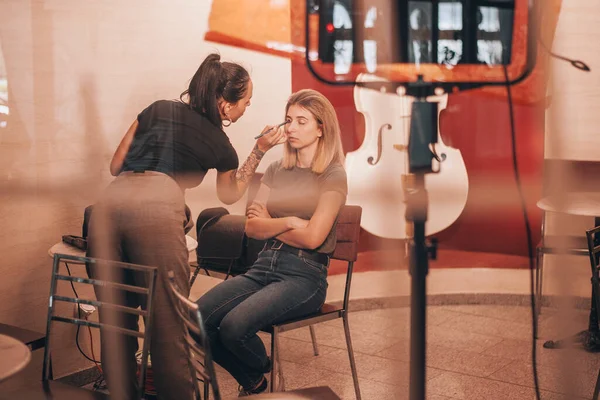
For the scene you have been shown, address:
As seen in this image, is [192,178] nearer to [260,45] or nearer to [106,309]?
[106,309]

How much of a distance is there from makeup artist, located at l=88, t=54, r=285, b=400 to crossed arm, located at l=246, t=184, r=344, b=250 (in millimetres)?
133

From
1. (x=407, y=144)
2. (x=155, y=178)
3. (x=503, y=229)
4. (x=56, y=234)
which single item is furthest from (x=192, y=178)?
(x=503, y=229)

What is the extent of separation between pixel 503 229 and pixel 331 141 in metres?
1.78

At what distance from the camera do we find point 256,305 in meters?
2.01

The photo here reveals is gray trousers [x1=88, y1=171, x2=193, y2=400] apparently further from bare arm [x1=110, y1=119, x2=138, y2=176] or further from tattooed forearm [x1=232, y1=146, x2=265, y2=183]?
tattooed forearm [x1=232, y1=146, x2=265, y2=183]

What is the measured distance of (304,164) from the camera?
2.23 metres

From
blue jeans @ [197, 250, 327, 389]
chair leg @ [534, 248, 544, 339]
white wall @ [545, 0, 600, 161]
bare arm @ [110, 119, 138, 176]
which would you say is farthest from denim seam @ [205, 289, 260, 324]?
chair leg @ [534, 248, 544, 339]

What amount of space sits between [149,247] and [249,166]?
0.41m

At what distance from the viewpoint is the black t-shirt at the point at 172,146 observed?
193 centimetres

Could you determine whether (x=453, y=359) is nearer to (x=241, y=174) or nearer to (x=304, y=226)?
(x=304, y=226)

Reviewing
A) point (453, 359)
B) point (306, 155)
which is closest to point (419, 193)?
point (306, 155)

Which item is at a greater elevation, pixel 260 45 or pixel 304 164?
pixel 260 45

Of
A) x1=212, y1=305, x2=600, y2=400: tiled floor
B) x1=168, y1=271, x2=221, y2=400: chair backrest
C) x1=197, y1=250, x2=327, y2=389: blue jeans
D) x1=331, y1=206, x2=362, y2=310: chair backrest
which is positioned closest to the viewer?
x1=168, y1=271, x2=221, y2=400: chair backrest

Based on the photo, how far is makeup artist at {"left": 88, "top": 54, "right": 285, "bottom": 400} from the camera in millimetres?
1906
